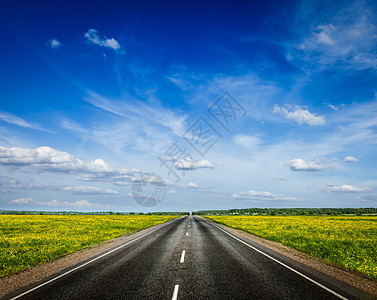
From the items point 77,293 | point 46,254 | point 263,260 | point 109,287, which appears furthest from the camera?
point 46,254

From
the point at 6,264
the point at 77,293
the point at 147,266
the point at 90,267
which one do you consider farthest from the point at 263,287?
the point at 6,264

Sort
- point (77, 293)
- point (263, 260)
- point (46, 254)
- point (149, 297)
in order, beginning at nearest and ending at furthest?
point (149, 297)
point (77, 293)
point (263, 260)
point (46, 254)

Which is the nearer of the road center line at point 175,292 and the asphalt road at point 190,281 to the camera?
the road center line at point 175,292

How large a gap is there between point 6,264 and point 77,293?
21.6ft

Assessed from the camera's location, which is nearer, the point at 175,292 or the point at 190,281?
the point at 175,292

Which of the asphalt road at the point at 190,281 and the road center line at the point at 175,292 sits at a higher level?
the road center line at the point at 175,292

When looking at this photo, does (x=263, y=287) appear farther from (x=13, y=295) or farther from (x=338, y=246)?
(x=338, y=246)

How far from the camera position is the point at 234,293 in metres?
6.05

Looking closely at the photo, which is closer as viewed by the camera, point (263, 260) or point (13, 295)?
point (13, 295)

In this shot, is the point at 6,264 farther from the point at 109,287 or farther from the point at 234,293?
the point at 234,293

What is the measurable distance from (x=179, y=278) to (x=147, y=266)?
2.09 m

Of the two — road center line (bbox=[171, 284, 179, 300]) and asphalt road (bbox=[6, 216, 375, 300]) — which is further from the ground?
road center line (bbox=[171, 284, 179, 300])

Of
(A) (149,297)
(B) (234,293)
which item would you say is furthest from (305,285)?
(A) (149,297)

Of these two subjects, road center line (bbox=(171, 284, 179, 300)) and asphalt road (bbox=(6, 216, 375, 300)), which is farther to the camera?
asphalt road (bbox=(6, 216, 375, 300))
